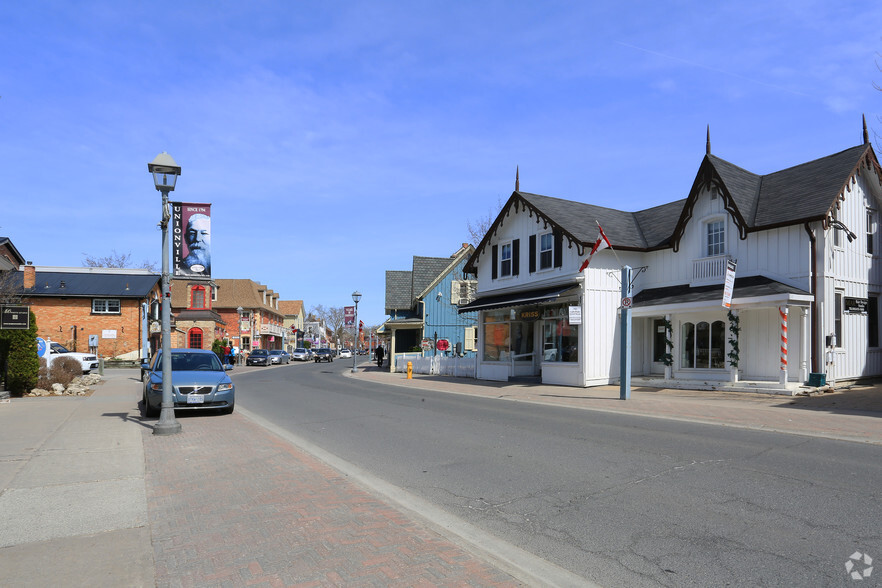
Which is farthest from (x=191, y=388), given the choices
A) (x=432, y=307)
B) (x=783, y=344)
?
(x=432, y=307)

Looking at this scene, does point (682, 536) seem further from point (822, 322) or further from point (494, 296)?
point (494, 296)

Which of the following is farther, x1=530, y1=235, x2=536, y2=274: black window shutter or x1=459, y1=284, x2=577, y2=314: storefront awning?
x1=530, y1=235, x2=536, y2=274: black window shutter

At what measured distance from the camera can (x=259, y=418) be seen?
13.9 metres

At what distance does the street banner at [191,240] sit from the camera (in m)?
12.2

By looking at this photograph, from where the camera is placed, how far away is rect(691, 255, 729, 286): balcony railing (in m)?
20.1

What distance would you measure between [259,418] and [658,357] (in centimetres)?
1445

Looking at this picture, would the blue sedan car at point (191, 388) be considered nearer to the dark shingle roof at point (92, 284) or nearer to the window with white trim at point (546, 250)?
the window with white trim at point (546, 250)

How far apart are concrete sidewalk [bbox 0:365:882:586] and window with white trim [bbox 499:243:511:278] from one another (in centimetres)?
1561

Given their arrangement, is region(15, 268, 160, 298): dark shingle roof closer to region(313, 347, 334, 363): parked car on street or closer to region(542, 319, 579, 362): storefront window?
region(313, 347, 334, 363): parked car on street

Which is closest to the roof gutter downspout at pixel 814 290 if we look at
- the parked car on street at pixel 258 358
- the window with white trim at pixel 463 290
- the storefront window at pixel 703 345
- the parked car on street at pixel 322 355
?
the storefront window at pixel 703 345

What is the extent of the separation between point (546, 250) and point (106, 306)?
38.9 metres

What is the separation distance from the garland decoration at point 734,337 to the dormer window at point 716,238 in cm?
284

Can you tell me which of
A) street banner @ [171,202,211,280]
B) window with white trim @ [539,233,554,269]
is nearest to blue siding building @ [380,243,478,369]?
window with white trim @ [539,233,554,269]

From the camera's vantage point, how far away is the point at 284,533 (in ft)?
17.4
